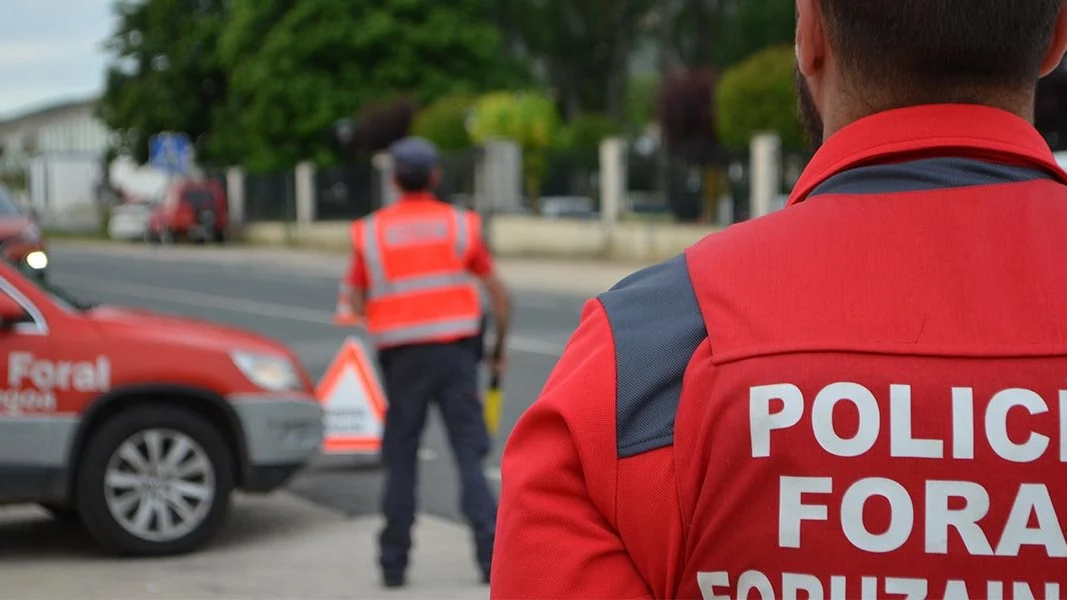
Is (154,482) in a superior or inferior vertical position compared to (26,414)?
inferior

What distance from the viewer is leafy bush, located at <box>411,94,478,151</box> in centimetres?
4272

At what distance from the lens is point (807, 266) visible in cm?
142

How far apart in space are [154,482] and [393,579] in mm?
1276

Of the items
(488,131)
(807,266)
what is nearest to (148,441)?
(807,266)

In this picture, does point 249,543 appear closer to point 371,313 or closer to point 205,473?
point 205,473

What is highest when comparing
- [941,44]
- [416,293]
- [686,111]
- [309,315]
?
[686,111]

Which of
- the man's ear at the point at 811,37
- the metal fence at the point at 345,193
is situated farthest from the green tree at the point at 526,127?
the man's ear at the point at 811,37

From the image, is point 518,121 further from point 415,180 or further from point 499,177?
point 415,180

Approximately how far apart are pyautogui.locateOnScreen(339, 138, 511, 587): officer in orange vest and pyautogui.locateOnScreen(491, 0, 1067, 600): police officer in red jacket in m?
5.22

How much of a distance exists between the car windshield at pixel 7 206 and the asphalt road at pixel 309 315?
57.8 inches

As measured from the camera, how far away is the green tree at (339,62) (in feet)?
180

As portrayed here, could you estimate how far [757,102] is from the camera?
104 ft

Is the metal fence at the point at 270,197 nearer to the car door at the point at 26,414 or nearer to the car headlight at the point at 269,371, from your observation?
the car headlight at the point at 269,371

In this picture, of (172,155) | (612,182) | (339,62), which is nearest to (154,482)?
(612,182)
